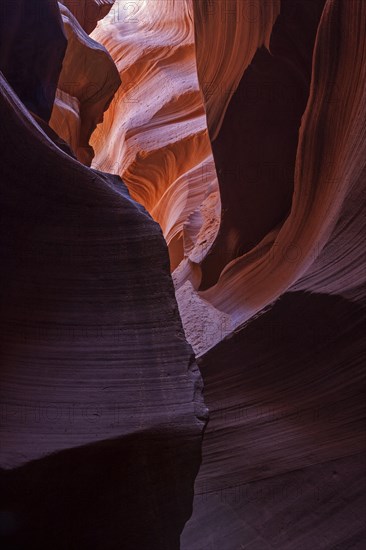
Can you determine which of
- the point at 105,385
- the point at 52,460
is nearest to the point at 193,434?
the point at 105,385

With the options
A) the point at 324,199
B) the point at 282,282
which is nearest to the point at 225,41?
the point at 324,199

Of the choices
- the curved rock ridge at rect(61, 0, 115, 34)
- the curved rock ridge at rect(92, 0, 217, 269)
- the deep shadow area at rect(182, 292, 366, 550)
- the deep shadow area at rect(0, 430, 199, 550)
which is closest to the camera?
the deep shadow area at rect(0, 430, 199, 550)

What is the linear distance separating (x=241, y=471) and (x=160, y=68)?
664 centimetres

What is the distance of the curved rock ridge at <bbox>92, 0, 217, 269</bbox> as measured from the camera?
649 cm

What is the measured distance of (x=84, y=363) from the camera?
5.63ft

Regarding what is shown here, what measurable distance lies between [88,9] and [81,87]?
135 cm

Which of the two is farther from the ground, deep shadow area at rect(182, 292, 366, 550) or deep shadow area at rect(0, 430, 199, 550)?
deep shadow area at rect(0, 430, 199, 550)

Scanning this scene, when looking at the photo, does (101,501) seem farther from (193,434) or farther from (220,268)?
(220,268)

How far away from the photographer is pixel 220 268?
403 centimetres

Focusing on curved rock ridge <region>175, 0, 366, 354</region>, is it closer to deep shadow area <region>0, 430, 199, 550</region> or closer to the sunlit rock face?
the sunlit rock face

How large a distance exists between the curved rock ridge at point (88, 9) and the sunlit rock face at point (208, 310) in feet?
4.00

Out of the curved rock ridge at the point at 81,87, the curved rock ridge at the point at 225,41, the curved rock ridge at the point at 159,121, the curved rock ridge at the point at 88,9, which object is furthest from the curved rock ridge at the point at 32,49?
the curved rock ridge at the point at 88,9

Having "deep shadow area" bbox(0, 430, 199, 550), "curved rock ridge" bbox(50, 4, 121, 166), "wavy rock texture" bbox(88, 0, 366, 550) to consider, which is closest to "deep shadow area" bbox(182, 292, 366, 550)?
"wavy rock texture" bbox(88, 0, 366, 550)

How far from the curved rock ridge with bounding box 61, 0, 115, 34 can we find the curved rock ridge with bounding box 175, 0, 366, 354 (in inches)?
152
